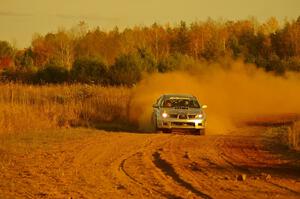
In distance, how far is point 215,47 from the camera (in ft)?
255

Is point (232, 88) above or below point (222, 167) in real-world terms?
above

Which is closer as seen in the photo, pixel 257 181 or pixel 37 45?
pixel 257 181

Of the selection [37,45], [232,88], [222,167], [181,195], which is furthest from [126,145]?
[37,45]

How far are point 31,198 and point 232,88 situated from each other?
1555 inches

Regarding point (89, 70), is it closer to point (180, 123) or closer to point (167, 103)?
point (167, 103)

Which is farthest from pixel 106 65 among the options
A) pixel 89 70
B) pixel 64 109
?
pixel 64 109

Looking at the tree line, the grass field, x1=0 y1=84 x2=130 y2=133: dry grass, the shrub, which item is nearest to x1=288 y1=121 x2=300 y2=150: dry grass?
the grass field

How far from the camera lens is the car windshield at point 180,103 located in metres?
27.1

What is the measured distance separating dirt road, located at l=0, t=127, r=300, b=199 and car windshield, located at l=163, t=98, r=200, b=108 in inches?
191

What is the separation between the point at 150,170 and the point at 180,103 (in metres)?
13.2

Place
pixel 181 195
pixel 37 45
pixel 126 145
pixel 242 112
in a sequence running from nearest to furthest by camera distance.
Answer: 1. pixel 181 195
2. pixel 126 145
3. pixel 242 112
4. pixel 37 45

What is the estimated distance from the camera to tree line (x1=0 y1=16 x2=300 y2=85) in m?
62.7

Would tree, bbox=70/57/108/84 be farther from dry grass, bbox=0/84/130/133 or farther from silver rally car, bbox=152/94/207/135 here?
silver rally car, bbox=152/94/207/135

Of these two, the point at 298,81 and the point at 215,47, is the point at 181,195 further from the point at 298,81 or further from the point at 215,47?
the point at 215,47
